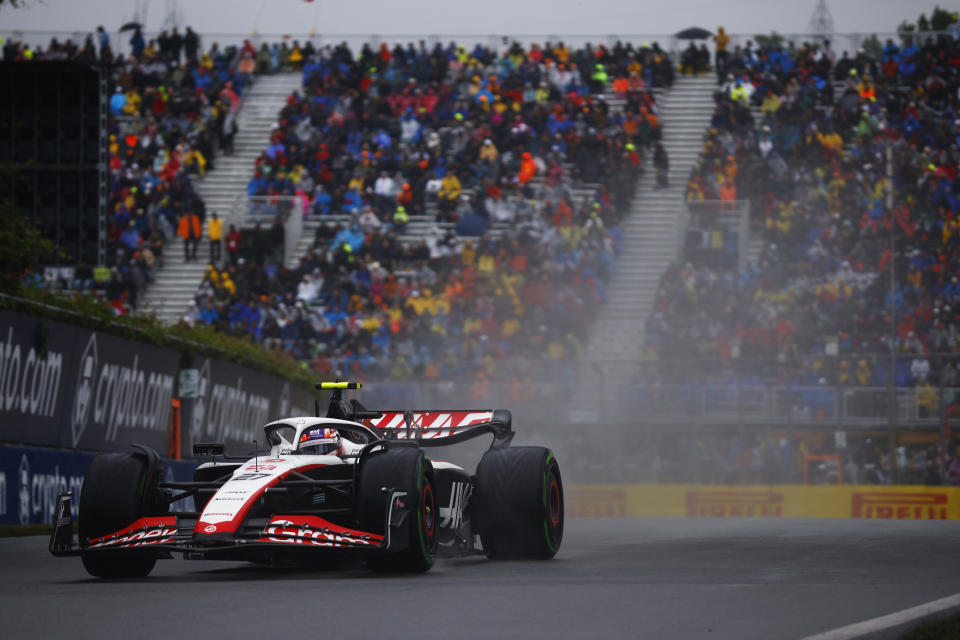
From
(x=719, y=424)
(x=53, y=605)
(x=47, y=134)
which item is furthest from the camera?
(x=719, y=424)

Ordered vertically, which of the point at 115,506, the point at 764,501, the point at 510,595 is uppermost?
the point at 115,506

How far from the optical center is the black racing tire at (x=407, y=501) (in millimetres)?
10445

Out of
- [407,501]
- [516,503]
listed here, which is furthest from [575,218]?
[407,501]

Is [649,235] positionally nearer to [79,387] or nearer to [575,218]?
[575,218]

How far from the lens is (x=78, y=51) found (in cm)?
4059

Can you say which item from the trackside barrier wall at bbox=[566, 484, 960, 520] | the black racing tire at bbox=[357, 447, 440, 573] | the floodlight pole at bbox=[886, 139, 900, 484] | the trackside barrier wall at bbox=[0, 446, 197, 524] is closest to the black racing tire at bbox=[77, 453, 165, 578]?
the black racing tire at bbox=[357, 447, 440, 573]

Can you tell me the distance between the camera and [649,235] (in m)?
36.1

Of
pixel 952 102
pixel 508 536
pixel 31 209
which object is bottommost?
pixel 508 536

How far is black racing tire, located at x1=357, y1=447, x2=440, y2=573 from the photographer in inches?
411

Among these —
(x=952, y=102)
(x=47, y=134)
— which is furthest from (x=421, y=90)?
(x=47, y=134)

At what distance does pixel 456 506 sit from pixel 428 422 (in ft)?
5.90

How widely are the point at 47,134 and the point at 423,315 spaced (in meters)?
12.2

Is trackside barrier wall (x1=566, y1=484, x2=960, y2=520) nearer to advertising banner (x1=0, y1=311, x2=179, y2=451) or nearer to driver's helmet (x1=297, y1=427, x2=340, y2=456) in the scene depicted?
advertising banner (x1=0, y1=311, x2=179, y2=451)

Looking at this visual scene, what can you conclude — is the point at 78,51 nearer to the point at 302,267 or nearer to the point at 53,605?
the point at 302,267
